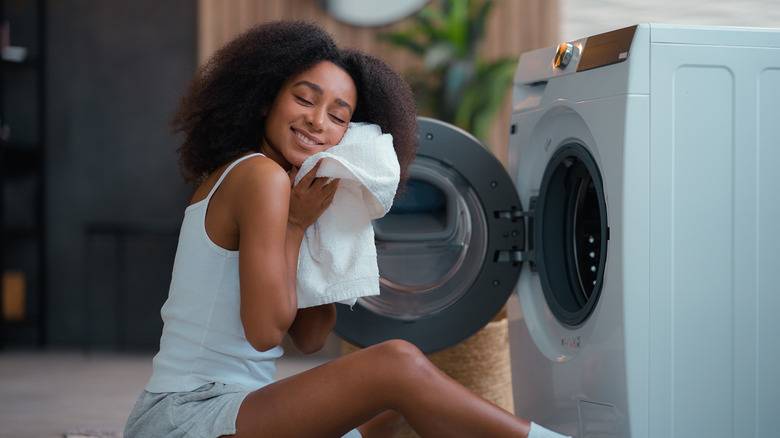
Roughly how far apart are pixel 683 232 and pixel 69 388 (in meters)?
2.37

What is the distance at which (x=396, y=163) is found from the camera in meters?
1.42

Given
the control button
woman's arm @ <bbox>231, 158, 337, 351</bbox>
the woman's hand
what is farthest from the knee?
the control button

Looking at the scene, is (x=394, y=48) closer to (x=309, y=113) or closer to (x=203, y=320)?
(x=309, y=113)

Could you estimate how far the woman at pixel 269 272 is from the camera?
4.00 feet

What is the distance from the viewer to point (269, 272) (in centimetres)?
121

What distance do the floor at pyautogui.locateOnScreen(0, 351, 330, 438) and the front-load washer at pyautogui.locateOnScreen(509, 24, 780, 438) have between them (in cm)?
150

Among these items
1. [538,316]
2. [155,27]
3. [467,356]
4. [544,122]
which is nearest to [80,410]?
[467,356]

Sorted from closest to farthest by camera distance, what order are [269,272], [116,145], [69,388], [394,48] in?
[269,272] → [69,388] → [394,48] → [116,145]

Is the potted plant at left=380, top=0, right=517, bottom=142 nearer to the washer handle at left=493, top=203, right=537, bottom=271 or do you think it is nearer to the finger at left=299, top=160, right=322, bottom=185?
the washer handle at left=493, top=203, right=537, bottom=271

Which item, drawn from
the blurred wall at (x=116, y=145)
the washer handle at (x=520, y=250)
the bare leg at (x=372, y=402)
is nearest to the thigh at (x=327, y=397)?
the bare leg at (x=372, y=402)

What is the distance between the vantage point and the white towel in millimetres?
1380

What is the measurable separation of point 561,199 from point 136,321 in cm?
275

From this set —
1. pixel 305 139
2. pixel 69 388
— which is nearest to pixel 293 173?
pixel 305 139

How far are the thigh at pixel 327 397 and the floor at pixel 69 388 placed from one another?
1166 millimetres
